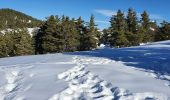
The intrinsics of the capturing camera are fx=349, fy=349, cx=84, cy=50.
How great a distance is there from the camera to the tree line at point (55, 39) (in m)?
65.7

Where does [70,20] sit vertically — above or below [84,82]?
above

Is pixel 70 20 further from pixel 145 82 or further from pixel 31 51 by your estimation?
pixel 145 82

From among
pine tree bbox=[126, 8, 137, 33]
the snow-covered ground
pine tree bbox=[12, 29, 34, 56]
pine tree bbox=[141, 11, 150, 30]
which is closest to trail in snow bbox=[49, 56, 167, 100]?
the snow-covered ground

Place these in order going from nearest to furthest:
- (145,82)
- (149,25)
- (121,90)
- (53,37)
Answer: (121,90) → (145,82) → (53,37) → (149,25)

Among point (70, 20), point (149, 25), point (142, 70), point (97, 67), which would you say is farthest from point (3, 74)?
point (149, 25)

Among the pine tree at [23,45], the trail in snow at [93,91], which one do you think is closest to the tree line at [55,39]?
the pine tree at [23,45]

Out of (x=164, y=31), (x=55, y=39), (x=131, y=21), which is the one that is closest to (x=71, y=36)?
(x=55, y=39)

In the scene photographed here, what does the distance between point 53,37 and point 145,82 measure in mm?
53470

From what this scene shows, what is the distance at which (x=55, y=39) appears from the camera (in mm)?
65188

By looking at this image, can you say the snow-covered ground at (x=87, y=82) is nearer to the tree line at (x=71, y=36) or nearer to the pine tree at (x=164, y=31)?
the tree line at (x=71, y=36)

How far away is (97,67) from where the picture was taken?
16.3m

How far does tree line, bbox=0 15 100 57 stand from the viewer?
65688 millimetres

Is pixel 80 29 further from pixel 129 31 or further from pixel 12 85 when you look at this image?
pixel 12 85

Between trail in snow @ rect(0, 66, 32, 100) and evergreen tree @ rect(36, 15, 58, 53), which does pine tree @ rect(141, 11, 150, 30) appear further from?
trail in snow @ rect(0, 66, 32, 100)
